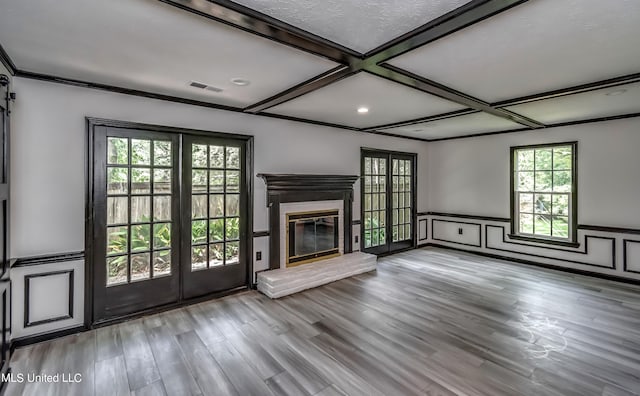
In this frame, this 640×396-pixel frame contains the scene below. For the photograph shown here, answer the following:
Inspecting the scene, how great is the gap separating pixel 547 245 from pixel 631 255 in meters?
1.04

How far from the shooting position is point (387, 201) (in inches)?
249

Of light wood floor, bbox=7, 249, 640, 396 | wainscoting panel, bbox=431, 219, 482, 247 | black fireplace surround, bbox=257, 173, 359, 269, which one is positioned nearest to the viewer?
light wood floor, bbox=7, 249, 640, 396

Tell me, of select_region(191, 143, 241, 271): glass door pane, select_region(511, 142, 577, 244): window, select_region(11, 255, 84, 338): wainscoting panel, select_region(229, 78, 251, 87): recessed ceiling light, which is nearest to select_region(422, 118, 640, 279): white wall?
select_region(511, 142, 577, 244): window

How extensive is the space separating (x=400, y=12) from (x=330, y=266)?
3.62m

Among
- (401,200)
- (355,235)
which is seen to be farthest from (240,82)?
(401,200)

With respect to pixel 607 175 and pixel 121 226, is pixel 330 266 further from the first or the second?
pixel 607 175

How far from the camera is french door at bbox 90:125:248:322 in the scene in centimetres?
324

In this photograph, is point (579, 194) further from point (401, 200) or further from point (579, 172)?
point (401, 200)

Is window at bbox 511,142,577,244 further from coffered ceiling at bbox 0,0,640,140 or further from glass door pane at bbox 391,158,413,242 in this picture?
glass door pane at bbox 391,158,413,242

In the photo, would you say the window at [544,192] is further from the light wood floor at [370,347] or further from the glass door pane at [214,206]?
the glass door pane at [214,206]

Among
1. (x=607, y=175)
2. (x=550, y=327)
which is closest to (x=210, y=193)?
(x=550, y=327)

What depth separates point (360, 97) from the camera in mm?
3574

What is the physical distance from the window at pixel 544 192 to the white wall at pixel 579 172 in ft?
0.41

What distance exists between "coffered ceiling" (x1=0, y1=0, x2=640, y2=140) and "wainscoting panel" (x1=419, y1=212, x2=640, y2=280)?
2152 millimetres
